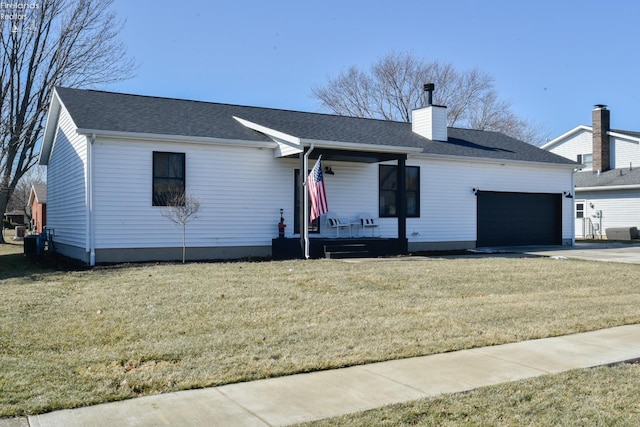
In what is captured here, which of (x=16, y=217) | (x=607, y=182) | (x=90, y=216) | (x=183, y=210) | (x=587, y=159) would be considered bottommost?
(x=16, y=217)

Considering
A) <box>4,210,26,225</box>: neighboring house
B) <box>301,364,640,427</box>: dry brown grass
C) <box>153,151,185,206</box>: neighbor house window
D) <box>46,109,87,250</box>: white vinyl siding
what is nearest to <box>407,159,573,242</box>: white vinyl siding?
<box>153,151,185,206</box>: neighbor house window

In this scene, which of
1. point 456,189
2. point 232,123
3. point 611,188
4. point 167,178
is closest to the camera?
point 167,178

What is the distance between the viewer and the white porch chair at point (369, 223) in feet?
60.7

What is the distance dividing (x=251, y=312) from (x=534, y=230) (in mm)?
16830

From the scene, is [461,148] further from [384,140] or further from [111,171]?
[111,171]

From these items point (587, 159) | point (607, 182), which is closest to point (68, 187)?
point (607, 182)

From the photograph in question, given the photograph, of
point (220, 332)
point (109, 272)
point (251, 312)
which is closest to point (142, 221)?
point (109, 272)

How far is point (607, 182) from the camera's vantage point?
31.1m

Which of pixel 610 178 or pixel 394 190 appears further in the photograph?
pixel 610 178

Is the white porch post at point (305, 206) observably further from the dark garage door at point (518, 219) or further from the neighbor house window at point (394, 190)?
the dark garage door at point (518, 219)

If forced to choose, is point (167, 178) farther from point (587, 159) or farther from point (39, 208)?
point (587, 159)

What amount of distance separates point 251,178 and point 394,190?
5006 millimetres

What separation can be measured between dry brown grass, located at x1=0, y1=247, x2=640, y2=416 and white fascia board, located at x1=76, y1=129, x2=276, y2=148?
344cm

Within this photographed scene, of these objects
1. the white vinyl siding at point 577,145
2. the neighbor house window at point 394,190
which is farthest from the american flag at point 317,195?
the white vinyl siding at point 577,145
